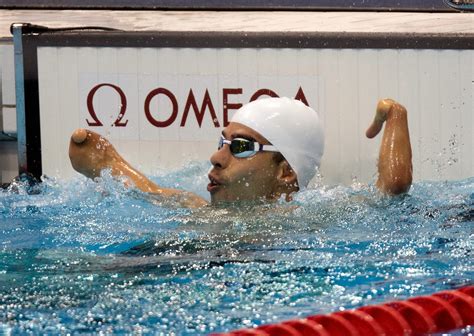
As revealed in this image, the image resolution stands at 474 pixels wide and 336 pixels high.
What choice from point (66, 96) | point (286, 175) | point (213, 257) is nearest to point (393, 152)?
point (286, 175)

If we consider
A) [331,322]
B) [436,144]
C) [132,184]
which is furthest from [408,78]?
[331,322]

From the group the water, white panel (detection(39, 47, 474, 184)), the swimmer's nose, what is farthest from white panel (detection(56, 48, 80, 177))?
the swimmer's nose

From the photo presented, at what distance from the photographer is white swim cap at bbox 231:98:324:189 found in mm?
3643

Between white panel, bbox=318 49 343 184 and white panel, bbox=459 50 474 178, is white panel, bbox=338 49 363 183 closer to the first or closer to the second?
white panel, bbox=318 49 343 184

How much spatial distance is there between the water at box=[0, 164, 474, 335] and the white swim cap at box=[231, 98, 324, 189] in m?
0.13

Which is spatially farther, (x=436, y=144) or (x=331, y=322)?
(x=436, y=144)

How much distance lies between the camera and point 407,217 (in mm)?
3375

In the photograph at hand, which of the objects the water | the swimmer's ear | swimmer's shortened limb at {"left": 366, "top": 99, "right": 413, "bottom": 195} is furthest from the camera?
the swimmer's ear

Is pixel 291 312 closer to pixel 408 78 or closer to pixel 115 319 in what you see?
pixel 115 319

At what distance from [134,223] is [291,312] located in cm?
121

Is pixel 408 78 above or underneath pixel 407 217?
above

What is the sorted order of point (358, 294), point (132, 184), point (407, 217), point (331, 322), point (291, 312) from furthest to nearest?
point (132, 184) < point (407, 217) < point (358, 294) < point (291, 312) < point (331, 322)

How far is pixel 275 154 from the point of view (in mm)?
3641

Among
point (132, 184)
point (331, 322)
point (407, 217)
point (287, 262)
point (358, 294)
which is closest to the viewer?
point (331, 322)
